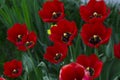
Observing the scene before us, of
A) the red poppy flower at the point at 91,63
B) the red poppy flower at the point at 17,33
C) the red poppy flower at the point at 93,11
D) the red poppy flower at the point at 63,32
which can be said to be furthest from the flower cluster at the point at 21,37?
the red poppy flower at the point at 91,63

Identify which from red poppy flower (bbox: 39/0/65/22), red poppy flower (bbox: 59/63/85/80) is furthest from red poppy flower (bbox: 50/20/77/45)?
red poppy flower (bbox: 59/63/85/80)

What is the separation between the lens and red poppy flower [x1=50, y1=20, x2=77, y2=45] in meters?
1.91

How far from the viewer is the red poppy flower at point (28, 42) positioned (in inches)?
83.5

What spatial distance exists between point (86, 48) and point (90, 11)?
0.98 ft

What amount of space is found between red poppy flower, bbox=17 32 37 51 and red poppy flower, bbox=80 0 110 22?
0.34 m

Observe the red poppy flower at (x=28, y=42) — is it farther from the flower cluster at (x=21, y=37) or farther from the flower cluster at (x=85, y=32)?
the flower cluster at (x=85, y=32)

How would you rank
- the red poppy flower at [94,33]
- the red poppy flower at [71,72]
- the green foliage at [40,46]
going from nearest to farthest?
the red poppy flower at [71,72] < the red poppy flower at [94,33] < the green foliage at [40,46]

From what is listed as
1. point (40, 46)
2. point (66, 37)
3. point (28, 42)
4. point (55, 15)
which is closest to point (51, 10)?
point (55, 15)

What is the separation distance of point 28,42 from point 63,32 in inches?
11.2

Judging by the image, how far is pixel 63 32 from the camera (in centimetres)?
196

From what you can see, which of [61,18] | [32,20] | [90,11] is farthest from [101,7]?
[32,20]

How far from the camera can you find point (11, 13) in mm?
3232

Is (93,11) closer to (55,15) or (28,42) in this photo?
(55,15)

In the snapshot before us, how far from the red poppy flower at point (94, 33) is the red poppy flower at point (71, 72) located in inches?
14.5
